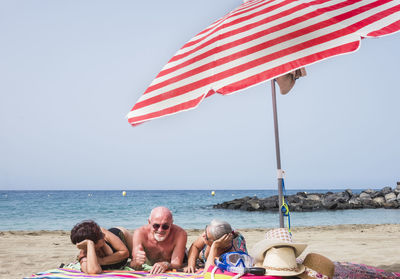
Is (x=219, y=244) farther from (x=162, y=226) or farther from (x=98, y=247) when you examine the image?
(x=98, y=247)

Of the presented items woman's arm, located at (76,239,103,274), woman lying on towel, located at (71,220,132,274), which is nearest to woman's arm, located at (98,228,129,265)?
woman lying on towel, located at (71,220,132,274)

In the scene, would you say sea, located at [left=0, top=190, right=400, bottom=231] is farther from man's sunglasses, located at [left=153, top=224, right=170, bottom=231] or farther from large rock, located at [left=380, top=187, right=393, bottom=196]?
man's sunglasses, located at [left=153, top=224, right=170, bottom=231]

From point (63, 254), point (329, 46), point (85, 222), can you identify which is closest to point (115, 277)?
point (85, 222)

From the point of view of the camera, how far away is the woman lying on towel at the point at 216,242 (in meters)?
3.66

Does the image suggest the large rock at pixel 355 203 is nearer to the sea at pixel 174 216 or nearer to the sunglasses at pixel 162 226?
the sea at pixel 174 216

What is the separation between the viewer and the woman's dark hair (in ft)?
12.2

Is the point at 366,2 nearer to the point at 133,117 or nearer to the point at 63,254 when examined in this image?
the point at 133,117

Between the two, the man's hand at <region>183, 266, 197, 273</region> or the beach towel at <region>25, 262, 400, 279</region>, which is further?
the man's hand at <region>183, 266, 197, 273</region>

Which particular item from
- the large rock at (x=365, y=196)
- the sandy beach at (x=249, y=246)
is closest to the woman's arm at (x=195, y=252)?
the sandy beach at (x=249, y=246)

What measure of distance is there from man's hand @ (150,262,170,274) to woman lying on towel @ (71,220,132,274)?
0.38 meters

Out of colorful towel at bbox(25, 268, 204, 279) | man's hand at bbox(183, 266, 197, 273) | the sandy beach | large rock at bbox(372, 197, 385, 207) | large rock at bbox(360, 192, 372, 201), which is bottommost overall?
large rock at bbox(372, 197, 385, 207)

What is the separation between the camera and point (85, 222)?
3.74 meters

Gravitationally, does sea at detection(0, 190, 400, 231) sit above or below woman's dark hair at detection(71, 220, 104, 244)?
below

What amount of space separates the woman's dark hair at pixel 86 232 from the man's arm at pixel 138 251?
0.47 metres
